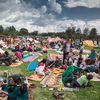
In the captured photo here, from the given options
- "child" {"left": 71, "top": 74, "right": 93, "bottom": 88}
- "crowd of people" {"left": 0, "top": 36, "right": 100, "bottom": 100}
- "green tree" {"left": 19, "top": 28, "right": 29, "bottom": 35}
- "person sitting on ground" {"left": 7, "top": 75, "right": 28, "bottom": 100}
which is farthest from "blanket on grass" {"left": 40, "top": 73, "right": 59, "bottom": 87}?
"green tree" {"left": 19, "top": 28, "right": 29, "bottom": 35}

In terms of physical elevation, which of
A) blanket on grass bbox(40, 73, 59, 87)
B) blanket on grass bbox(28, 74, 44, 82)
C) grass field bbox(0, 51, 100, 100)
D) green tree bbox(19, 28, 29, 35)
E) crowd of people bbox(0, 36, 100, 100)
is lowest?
grass field bbox(0, 51, 100, 100)

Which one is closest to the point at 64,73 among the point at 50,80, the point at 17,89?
the point at 50,80

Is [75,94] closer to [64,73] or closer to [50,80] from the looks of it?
[50,80]

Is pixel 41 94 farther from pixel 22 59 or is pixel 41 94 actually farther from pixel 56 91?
pixel 22 59

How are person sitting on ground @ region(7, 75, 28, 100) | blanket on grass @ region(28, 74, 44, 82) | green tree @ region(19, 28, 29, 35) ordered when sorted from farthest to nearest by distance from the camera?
green tree @ region(19, 28, 29, 35)
blanket on grass @ region(28, 74, 44, 82)
person sitting on ground @ region(7, 75, 28, 100)

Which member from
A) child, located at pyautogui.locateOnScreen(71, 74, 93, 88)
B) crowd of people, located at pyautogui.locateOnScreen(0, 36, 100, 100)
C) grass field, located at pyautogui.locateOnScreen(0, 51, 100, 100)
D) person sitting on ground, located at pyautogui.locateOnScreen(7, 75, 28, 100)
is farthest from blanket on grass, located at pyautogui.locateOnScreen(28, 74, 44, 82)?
person sitting on ground, located at pyautogui.locateOnScreen(7, 75, 28, 100)

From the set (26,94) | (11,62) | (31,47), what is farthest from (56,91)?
(31,47)

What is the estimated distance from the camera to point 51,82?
1413 centimetres

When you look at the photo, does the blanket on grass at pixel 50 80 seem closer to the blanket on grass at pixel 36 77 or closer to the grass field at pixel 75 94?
the blanket on grass at pixel 36 77

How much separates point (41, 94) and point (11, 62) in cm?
854

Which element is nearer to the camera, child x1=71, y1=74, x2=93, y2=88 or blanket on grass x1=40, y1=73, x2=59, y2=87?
child x1=71, y1=74, x2=93, y2=88

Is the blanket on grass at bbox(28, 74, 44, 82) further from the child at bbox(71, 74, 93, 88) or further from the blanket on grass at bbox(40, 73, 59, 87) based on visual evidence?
the child at bbox(71, 74, 93, 88)

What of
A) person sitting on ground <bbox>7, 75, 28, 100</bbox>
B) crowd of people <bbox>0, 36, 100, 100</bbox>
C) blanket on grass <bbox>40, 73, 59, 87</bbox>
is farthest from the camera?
blanket on grass <bbox>40, 73, 59, 87</bbox>

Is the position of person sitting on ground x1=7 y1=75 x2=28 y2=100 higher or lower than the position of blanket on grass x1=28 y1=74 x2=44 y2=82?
higher
